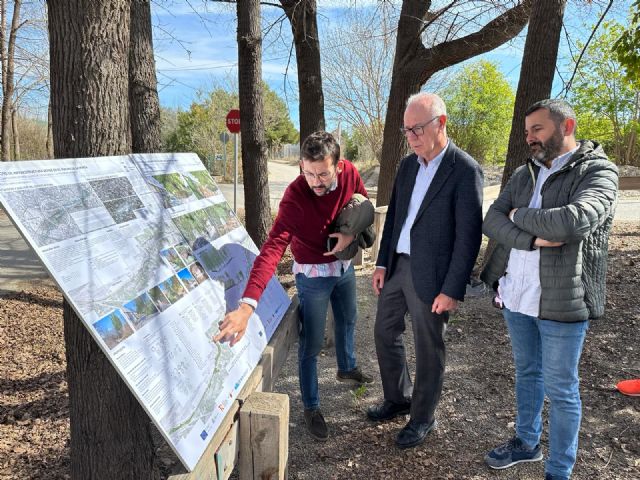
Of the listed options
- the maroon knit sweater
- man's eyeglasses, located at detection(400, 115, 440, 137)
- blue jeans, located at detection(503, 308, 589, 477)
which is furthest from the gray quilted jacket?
the maroon knit sweater

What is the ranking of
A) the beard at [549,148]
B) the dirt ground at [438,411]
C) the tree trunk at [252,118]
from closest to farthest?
the beard at [549,148] < the dirt ground at [438,411] < the tree trunk at [252,118]

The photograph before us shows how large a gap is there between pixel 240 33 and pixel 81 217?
4.80 metres

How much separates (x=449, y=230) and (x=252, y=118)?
407cm

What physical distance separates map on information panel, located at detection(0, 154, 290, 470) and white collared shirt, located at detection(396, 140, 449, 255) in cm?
98

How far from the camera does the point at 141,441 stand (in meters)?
2.09

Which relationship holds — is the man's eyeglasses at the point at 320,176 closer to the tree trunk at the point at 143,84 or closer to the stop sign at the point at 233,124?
the tree trunk at the point at 143,84

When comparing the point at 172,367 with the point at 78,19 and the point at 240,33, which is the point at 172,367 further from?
the point at 240,33

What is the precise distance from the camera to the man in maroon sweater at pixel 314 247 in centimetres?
242

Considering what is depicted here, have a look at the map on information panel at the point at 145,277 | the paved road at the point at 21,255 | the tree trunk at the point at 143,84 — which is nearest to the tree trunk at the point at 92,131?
the map on information panel at the point at 145,277

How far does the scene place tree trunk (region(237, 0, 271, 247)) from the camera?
561cm

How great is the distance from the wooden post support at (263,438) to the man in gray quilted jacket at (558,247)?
1.34m

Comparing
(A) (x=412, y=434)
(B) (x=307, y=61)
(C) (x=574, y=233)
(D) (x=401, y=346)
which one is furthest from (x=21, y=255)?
(C) (x=574, y=233)

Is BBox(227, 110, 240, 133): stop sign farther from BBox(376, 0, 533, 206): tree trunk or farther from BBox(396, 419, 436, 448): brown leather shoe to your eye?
BBox(396, 419, 436, 448): brown leather shoe

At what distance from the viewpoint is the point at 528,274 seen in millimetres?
2281
